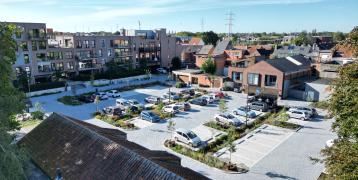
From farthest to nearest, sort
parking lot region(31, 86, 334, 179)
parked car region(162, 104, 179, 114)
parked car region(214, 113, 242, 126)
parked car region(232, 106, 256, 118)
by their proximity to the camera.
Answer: parked car region(162, 104, 179, 114), parked car region(232, 106, 256, 118), parked car region(214, 113, 242, 126), parking lot region(31, 86, 334, 179)

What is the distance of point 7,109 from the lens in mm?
14297

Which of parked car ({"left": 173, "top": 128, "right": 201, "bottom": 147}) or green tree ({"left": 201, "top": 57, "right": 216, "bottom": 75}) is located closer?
parked car ({"left": 173, "top": 128, "right": 201, "bottom": 147})

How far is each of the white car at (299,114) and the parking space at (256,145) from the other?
4760 mm

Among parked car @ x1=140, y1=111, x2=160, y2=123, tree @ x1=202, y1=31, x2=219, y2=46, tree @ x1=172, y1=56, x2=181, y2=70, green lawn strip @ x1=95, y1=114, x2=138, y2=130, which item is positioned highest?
tree @ x1=202, y1=31, x2=219, y2=46

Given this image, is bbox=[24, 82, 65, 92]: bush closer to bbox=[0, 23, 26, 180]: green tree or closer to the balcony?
the balcony

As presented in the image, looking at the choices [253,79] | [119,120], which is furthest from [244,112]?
[119,120]

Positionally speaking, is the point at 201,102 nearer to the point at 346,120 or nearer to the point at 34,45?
the point at 346,120

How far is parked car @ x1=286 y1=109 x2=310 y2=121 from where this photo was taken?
34656mm

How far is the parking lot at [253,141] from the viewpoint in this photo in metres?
22.5

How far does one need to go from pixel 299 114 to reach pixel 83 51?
148ft

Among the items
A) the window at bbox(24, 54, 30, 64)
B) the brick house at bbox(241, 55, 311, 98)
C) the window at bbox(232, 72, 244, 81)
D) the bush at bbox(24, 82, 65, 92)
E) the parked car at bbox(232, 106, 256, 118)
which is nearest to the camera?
the parked car at bbox(232, 106, 256, 118)

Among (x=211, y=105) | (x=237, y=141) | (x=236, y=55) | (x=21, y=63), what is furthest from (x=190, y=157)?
(x=236, y=55)

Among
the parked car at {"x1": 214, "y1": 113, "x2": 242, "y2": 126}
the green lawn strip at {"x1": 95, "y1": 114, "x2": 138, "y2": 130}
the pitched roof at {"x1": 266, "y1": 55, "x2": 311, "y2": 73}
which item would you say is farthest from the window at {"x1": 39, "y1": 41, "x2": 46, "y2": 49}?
the pitched roof at {"x1": 266, "y1": 55, "x2": 311, "y2": 73}

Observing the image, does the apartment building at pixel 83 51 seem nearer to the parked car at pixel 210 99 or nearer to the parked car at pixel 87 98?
the parked car at pixel 87 98
